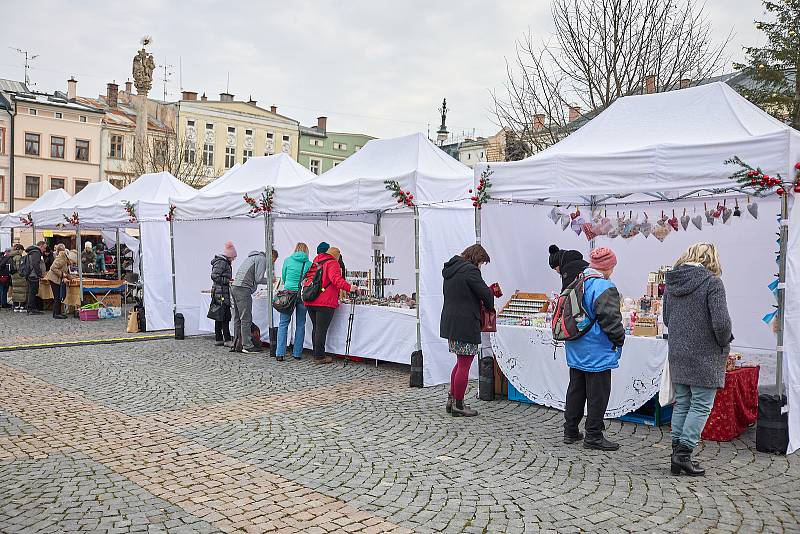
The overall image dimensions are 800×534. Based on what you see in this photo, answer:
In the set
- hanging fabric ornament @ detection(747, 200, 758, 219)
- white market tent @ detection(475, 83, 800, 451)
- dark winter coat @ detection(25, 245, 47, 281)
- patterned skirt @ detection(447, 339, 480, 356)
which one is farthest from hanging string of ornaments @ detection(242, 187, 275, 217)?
dark winter coat @ detection(25, 245, 47, 281)

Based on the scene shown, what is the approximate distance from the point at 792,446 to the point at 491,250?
353 cm

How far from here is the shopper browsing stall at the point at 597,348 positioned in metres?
5.14

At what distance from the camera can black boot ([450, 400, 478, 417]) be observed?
6.45 metres

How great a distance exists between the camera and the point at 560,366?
650 cm

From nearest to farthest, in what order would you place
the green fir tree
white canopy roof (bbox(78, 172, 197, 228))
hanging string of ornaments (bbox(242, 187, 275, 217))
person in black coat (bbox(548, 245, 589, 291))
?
person in black coat (bbox(548, 245, 589, 291)) → hanging string of ornaments (bbox(242, 187, 275, 217)) → white canopy roof (bbox(78, 172, 197, 228)) → the green fir tree

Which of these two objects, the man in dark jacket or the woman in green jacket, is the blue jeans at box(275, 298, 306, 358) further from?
the man in dark jacket

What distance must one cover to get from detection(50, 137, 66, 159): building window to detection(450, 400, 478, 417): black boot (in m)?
38.6

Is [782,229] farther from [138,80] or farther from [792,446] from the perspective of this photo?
[138,80]

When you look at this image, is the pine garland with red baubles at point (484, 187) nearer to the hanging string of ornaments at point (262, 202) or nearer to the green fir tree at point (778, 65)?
the hanging string of ornaments at point (262, 202)

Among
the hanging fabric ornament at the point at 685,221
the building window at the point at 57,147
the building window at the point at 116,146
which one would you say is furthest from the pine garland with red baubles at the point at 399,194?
the building window at the point at 116,146

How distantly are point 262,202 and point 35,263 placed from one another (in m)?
8.27

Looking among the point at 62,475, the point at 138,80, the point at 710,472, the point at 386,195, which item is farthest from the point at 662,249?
the point at 138,80

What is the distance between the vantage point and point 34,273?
51.1 feet

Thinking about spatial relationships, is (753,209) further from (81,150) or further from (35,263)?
(81,150)
